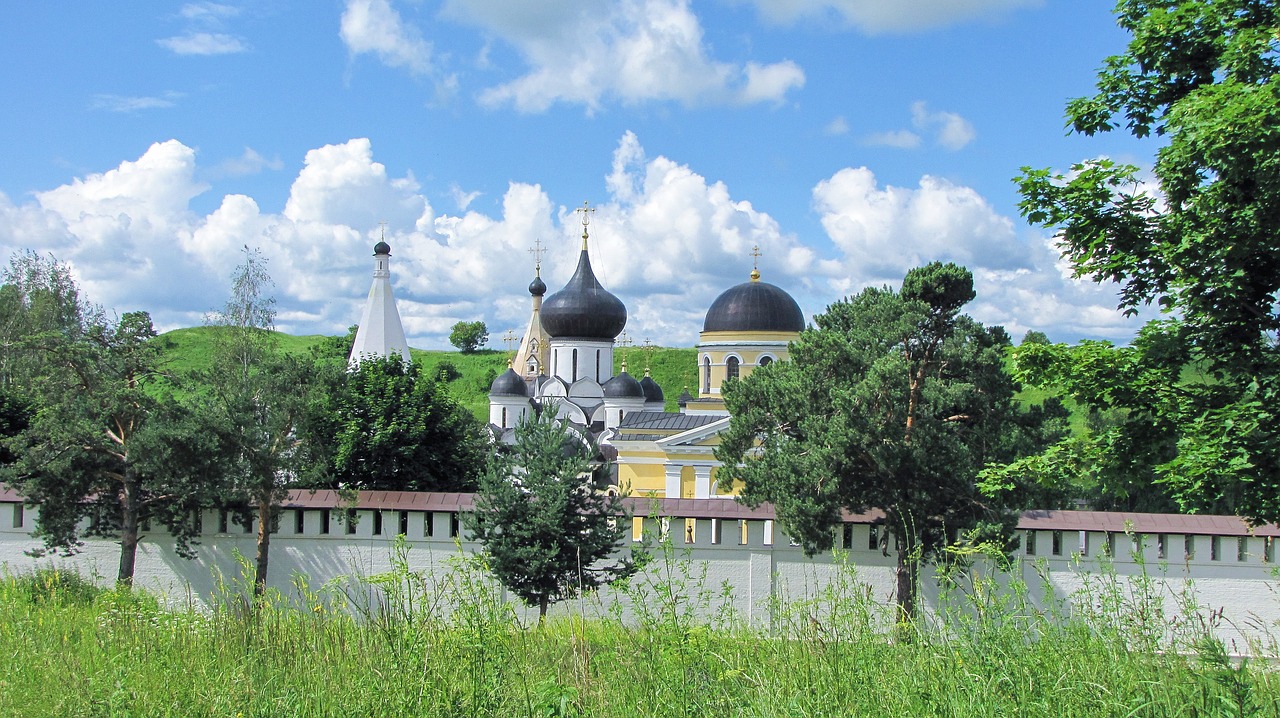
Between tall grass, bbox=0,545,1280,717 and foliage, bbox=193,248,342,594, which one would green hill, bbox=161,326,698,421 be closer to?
foliage, bbox=193,248,342,594

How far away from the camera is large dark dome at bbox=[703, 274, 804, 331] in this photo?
38.4 m

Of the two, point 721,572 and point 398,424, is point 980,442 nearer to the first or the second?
point 721,572

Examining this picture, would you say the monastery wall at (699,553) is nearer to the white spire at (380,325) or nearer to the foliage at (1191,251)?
the foliage at (1191,251)

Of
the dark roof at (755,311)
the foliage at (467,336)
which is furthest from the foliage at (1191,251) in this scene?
the foliage at (467,336)

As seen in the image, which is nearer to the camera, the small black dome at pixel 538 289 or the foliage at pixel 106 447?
the foliage at pixel 106 447

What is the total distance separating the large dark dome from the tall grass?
33.9 meters

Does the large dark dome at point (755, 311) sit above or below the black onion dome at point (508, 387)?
above

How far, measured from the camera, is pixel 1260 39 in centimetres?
687

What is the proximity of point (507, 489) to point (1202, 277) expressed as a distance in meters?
8.44

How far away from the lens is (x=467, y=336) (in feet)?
332

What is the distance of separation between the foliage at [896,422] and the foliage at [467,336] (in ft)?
282

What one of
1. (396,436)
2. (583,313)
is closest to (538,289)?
(583,313)

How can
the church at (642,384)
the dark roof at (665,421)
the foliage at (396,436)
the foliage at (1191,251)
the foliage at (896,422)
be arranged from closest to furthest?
the foliage at (1191,251)
the foliage at (896,422)
the foliage at (396,436)
the church at (642,384)
the dark roof at (665,421)

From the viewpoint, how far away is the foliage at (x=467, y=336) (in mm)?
101438
